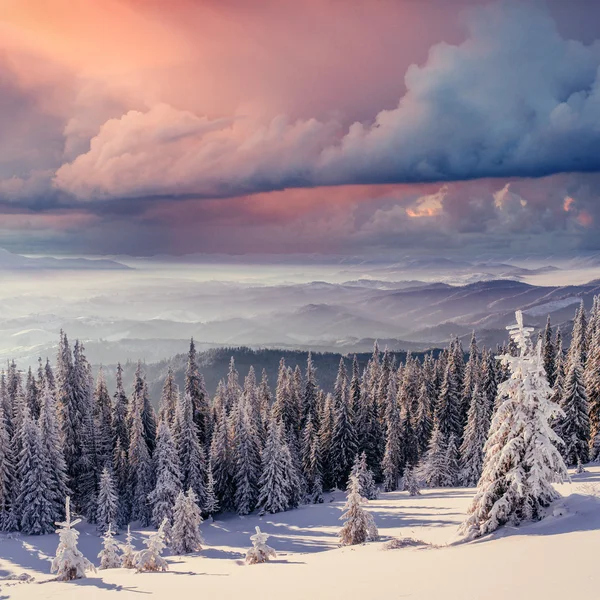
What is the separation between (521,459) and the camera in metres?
21.0

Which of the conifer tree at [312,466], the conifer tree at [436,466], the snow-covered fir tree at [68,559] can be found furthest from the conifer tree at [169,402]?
the snow-covered fir tree at [68,559]

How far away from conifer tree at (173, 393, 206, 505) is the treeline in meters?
0.10

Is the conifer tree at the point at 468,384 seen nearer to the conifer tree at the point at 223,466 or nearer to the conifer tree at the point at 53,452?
the conifer tree at the point at 223,466

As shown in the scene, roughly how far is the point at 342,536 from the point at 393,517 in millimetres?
9391

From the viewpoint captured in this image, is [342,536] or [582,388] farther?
[582,388]

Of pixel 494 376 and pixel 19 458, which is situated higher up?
pixel 494 376

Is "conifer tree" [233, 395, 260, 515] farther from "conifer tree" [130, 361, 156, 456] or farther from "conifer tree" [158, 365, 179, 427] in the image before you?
"conifer tree" [130, 361, 156, 456]

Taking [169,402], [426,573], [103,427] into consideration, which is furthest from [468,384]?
[426,573]

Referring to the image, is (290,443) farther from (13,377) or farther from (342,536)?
(13,377)

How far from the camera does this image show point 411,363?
81.0 m

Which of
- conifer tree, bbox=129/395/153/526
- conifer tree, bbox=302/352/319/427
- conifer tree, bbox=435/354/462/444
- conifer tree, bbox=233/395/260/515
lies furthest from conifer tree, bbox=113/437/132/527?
conifer tree, bbox=435/354/462/444

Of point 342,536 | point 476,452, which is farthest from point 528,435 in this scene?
point 476,452

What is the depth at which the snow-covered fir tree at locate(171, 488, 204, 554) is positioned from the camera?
3594 centimetres

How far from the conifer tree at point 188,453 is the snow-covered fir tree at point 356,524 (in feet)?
79.7
